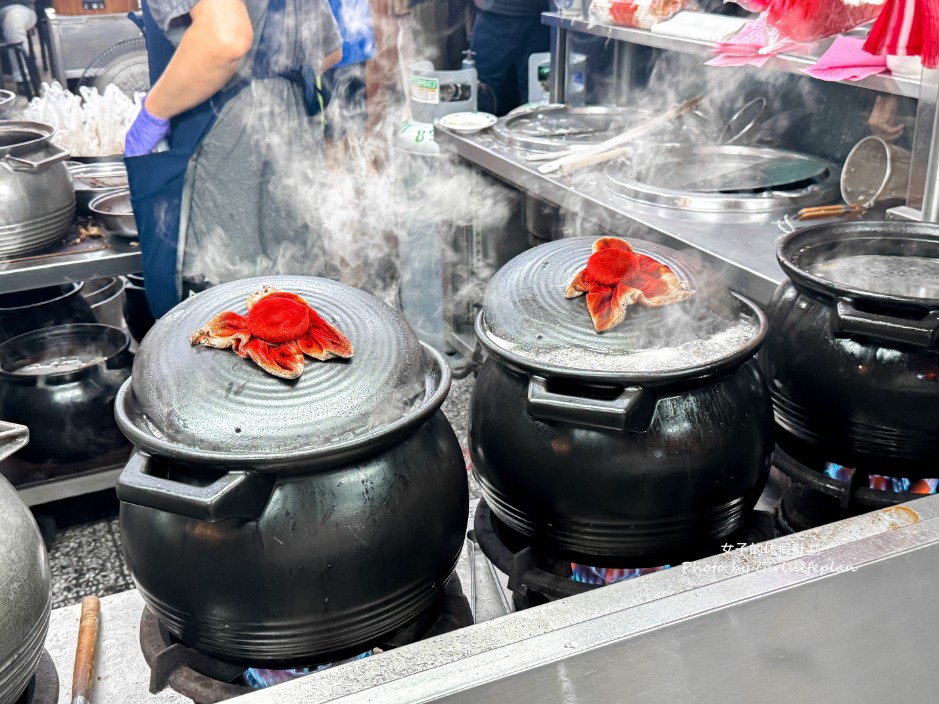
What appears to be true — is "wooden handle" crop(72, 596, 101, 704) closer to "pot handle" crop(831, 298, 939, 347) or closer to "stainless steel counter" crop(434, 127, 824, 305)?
"pot handle" crop(831, 298, 939, 347)

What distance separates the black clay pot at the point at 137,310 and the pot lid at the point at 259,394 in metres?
2.49

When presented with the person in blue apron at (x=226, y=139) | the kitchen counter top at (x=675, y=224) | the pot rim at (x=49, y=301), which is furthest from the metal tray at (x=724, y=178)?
the pot rim at (x=49, y=301)

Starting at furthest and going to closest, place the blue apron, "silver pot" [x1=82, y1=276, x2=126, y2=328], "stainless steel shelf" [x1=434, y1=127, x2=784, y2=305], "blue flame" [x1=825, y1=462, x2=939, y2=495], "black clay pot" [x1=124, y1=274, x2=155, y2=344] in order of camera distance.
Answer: "silver pot" [x1=82, y1=276, x2=126, y2=328], "black clay pot" [x1=124, y1=274, x2=155, y2=344], the blue apron, "stainless steel shelf" [x1=434, y1=127, x2=784, y2=305], "blue flame" [x1=825, y1=462, x2=939, y2=495]

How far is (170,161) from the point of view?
9.11 ft

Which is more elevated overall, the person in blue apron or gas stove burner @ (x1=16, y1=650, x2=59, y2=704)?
the person in blue apron

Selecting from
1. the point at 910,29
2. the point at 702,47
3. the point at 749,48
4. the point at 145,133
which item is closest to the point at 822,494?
the point at 910,29

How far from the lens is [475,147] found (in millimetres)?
3449

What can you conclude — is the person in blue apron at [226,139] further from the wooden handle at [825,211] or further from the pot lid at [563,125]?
the wooden handle at [825,211]

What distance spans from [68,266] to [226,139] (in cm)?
74

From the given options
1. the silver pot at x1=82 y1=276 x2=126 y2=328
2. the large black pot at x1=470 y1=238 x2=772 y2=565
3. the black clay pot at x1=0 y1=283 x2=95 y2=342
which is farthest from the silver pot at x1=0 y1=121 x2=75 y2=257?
the large black pot at x1=470 y1=238 x2=772 y2=565

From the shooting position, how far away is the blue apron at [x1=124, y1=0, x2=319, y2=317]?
8.82 feet

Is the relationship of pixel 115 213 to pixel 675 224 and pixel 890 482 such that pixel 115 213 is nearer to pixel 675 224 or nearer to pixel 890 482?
pixel 675 224

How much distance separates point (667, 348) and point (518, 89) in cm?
449

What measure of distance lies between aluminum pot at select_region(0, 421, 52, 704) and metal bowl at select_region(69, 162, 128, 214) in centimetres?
251
